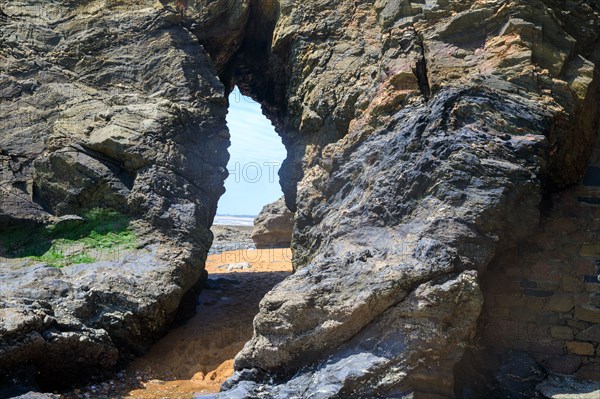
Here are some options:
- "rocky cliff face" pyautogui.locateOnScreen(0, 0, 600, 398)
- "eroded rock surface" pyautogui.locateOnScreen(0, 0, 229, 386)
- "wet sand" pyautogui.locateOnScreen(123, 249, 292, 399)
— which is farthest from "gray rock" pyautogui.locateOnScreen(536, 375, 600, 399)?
"eroded rock surface" pyautogui.locateOnScreen(0, 0, 229, 386)

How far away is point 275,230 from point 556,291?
11.6 meters

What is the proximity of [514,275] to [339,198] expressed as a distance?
2.12 metres

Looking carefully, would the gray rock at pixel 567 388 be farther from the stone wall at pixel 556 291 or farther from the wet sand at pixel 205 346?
the wet sand at pixel 205 346

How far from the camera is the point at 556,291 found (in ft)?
19.0

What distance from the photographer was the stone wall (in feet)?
18.6

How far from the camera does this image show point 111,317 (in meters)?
6.49

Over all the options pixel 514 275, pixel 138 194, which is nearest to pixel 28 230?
pixel 138 194

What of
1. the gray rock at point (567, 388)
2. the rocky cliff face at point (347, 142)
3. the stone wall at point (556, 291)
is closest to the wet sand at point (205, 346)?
the rocky cliff face at point (347, 142)

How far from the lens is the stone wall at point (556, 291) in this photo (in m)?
5.68

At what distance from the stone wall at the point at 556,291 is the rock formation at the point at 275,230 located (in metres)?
11.1

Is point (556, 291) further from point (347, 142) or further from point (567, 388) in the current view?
point (347, 142)

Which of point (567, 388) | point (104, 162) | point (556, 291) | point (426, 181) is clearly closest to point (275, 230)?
point (104, 162)

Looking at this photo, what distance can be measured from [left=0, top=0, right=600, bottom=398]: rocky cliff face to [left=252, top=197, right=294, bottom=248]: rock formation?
288 inches

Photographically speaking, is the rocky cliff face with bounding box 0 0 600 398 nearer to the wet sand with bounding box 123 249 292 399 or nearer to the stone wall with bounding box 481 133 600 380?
the stone wall with bounding box 481 133 600 380
